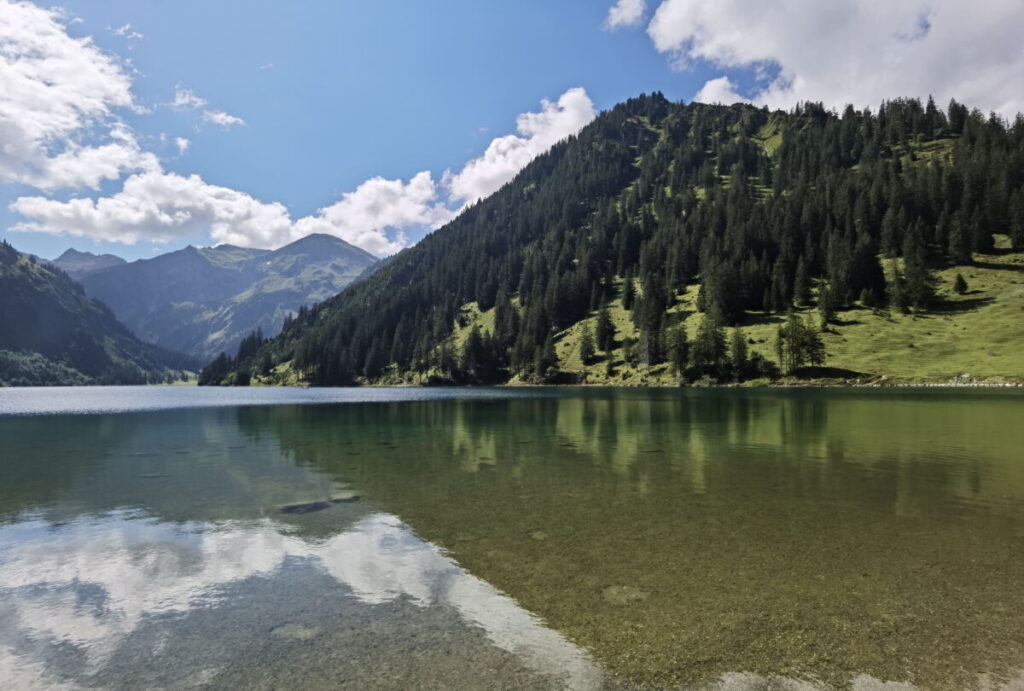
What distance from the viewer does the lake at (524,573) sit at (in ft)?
29.7

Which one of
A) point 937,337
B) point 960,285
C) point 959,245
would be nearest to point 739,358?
point 937,337

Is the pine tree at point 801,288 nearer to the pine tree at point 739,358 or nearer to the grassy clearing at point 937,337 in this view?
the grassy clearing at point 937,337

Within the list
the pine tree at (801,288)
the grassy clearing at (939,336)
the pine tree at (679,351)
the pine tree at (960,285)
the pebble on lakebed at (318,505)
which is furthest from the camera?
the pine tree at (801,288)

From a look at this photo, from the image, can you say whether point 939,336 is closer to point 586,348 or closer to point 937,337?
point 937,337

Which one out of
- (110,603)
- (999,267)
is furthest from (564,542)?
(999,267)

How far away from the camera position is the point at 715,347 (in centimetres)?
15275

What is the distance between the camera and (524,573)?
13.6m

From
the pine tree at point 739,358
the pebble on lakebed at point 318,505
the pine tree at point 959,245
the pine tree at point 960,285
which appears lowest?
the pebble on lakebed at point 318,505

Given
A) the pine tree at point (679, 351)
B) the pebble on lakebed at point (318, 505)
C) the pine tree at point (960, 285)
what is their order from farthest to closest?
the pine tree at point (679, 351) < the pine tree at point (960, 285) < the pebble on lakebed at point (318, 505)

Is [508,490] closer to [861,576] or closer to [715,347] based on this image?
[861,576]

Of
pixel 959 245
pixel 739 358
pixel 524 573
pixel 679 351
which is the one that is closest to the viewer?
pixel 524 573

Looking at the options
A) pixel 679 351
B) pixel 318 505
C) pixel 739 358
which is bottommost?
pixel 318 505

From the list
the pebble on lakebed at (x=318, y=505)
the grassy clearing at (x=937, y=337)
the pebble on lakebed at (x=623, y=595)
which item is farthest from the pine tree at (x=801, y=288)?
the pebble on lakebed at (x=623, y=595)

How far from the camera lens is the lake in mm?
9047
